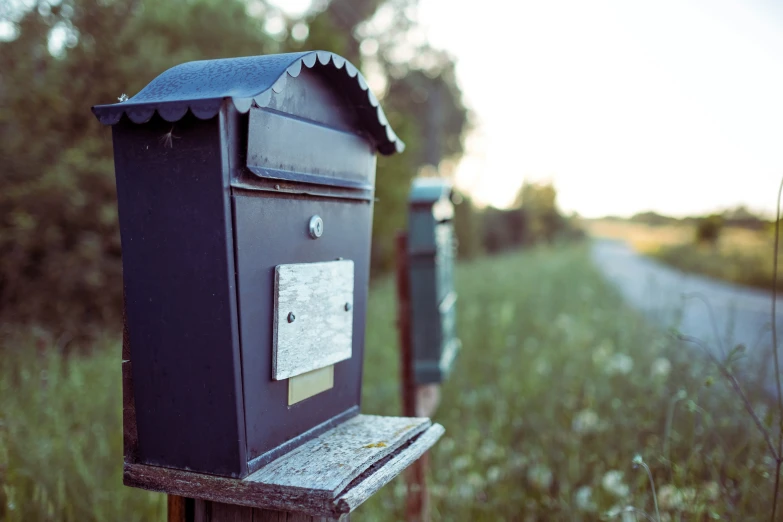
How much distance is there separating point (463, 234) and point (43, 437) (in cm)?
1439

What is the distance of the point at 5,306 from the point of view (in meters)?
5.71

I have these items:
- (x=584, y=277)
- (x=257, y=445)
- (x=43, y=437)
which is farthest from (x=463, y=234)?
(x=257, y=445)

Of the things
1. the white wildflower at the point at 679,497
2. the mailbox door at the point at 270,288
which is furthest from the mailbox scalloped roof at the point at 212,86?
the white wildflower at the point at 679,497

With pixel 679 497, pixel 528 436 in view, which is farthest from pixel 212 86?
pixel 528 436

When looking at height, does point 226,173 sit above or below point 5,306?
above

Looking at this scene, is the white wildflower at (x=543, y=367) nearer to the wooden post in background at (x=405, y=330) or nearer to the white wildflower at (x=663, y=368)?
the white wildflower at (x=663, y=368)

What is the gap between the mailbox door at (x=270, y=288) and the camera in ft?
4.04

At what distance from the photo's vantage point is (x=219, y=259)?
119 centimetres

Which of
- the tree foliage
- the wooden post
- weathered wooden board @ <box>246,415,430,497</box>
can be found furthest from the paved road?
the tree foliage

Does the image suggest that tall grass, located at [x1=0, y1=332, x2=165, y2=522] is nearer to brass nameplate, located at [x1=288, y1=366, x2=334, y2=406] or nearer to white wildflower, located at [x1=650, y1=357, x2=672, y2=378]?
brass nameplate, located at [x1=288, y1=366, x2=334, y2=406]

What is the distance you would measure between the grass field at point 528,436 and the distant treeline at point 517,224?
11498 millimetres

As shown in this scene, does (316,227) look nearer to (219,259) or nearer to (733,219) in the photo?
(219,259)

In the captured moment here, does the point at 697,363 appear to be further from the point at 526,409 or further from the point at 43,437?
the point at 43,437

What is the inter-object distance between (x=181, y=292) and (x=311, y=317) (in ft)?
1.07
